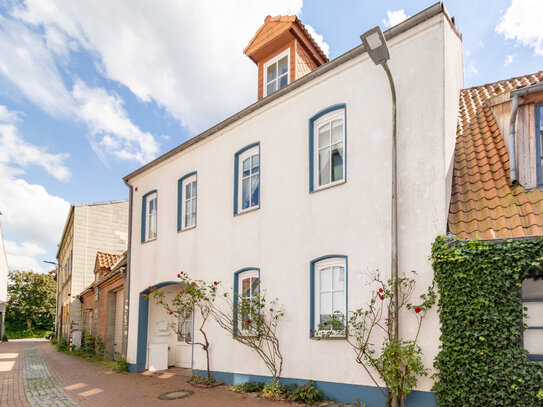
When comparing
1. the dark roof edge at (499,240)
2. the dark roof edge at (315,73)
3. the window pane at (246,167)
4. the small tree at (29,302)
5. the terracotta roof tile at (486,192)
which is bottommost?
the small tree at (29,302)

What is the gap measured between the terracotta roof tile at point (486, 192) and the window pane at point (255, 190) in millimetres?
4412

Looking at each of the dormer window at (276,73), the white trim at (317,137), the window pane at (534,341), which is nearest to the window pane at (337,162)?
the white trim at (317,137)

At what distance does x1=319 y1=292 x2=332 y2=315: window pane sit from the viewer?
8.51 meters

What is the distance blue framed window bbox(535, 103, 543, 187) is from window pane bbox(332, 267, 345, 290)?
3.56 metres

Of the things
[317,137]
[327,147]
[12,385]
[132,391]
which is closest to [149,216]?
[132,391]

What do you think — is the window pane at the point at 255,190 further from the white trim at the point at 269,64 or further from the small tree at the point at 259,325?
the white trim at the point at 269,64

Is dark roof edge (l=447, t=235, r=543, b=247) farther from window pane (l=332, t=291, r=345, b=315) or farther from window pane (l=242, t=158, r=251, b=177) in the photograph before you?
window pane (l=242, t=158, r=251, b=177)

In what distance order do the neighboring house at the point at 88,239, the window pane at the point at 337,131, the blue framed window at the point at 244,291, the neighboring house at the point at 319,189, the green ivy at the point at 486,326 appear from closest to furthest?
the green ivy at the point at 486,326
the neighboring house at the point at 319,189
the window pane at the point at 337,131
the blue framed window at the point at 244,291
the neighboring house at the point at 88,239

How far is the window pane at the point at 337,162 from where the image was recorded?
8836mm

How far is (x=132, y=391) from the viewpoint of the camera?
34.4ft

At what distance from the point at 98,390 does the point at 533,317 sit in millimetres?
9573

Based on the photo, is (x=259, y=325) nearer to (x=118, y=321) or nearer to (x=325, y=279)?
(x=325, y=279)

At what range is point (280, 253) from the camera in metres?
9.52

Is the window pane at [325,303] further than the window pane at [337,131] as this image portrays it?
No
